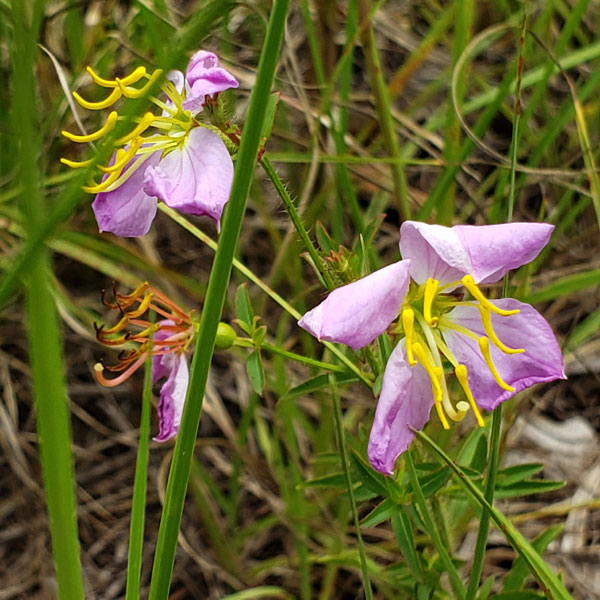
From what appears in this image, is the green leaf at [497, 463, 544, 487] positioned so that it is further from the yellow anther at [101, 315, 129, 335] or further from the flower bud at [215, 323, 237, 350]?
the yellow anther at [101, 315, 129, 335]

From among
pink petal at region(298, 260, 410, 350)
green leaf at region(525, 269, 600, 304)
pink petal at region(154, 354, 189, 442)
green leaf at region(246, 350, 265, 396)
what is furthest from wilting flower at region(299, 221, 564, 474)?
green leaf at region(525, 269, 600, 304)

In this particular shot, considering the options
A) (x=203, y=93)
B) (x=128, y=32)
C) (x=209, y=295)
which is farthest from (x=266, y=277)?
(x=209, y=295)

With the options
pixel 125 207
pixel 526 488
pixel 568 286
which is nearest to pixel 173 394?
pixel 125 207

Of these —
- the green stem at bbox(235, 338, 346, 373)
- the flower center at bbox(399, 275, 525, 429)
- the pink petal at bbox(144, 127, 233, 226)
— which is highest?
the pink petal at bbox(144, 127, 233, 226)

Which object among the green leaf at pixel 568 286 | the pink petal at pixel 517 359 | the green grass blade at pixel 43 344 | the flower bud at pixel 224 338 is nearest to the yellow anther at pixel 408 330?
the pink petal at pixel 517 359

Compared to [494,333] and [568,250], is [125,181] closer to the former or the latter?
[494,333]

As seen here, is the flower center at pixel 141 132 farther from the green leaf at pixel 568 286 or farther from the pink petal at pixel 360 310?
the green leaf at pixel 568 286
